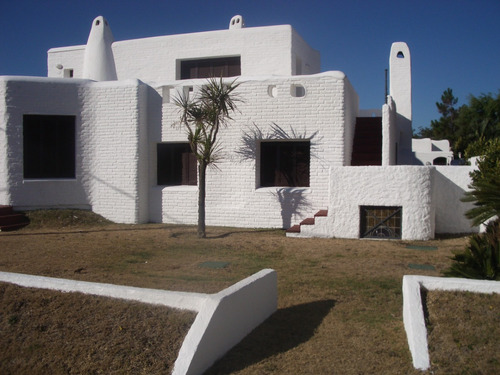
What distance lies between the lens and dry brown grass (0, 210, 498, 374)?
4.77 meters

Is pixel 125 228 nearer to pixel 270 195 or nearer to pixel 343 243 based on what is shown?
pixel 270 195

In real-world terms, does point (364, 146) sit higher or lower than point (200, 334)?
higher

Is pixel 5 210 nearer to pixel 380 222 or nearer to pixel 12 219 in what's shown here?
pixel 12 219

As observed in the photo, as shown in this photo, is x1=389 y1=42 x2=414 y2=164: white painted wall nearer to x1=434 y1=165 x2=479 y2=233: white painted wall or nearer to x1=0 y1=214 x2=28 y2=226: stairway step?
x1=434 y1=165 x2=479 y2=233: white painted wall

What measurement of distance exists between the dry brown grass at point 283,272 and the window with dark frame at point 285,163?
5.07ft

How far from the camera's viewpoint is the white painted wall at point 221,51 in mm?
15000

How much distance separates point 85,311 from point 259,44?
11.7 metres

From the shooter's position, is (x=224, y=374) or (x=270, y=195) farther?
(x=270, y=195)

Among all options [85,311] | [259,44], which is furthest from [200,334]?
[259,44]

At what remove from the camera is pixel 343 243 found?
10.5 meters

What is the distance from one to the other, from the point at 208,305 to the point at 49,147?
10.6 meters

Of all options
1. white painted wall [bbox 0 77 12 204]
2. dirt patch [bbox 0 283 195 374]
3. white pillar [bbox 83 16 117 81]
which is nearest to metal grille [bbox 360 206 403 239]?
dirt patch [bbox 0 283 195 374]

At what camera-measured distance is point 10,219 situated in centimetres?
1285

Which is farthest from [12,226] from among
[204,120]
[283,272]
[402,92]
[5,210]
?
[402,92]
